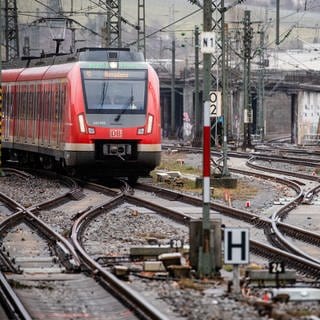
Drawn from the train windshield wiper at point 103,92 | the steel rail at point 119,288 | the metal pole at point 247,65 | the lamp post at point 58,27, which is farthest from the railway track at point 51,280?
the metal pole at point 247,65

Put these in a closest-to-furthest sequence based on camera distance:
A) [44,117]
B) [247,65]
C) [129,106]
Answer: [129,106] < [44,117] < [247,65]

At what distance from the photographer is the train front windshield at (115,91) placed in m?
30.0

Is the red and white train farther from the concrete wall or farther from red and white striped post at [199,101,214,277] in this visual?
the concrete wall

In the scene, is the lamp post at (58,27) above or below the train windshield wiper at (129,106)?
above

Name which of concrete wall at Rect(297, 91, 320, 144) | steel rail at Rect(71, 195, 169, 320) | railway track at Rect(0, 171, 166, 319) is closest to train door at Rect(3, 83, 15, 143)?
railway track at Rect(0, 171, 166, 319)

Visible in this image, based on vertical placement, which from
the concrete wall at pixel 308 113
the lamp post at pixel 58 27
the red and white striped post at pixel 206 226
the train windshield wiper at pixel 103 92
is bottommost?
the concrete wall at pixel 308 113

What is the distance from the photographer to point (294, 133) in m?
95.6

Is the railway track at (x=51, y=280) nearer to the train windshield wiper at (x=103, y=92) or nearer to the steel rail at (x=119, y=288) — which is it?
the steel rail at (x=119, y=288)

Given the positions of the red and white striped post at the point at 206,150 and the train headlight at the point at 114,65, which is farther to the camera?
the train headlight at the point at 114,65

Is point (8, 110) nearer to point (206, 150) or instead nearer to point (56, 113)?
point (56, 113)

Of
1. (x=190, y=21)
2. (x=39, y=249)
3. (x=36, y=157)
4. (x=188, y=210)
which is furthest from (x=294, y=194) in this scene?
(x=190, y=21)

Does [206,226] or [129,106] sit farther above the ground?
[129,106]

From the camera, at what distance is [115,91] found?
3016 centimetres

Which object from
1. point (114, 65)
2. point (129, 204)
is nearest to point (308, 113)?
point (114, 65)
